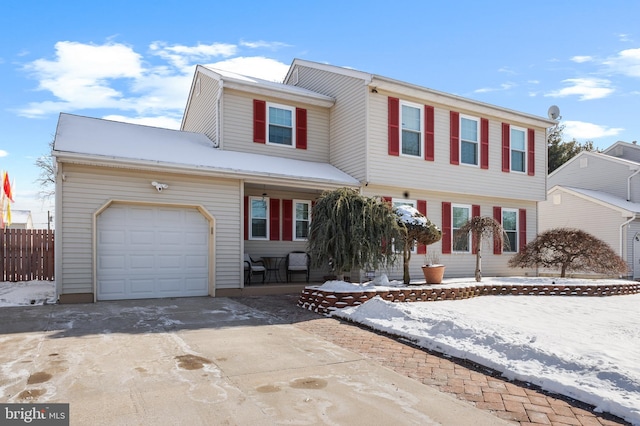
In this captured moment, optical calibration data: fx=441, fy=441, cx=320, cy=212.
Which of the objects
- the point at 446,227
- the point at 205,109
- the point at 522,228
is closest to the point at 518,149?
the point at 522,228

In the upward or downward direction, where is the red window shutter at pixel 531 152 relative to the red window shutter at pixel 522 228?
upward

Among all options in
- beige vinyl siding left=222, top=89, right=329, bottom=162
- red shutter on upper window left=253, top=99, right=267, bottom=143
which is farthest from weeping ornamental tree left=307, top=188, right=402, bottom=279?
red shutter on upper window left=253, top=99, right=267, bottom=143

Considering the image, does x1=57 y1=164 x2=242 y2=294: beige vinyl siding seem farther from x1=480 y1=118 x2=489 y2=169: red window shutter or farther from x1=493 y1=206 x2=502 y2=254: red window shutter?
x1=493 y1=206 x2=502 y2=254: red window shutter

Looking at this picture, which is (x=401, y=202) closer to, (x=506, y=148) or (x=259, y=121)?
(x=506, y=148)

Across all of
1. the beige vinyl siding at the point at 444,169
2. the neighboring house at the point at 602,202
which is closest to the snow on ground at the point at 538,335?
the beige vinyl siding at the point at 444,169

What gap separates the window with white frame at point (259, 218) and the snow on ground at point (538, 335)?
3979mm

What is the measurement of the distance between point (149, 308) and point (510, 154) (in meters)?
12.3

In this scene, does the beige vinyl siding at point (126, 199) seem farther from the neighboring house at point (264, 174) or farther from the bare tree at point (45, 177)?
the bare tree at point (45, 177)

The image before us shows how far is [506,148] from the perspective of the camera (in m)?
14.8

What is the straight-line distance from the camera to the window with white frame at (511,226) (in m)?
15.2

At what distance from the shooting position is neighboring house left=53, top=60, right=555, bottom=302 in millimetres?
9359

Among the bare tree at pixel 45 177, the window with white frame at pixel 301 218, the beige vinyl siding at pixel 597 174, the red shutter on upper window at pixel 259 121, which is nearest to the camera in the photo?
the red shutter on upper window at pixel 259 121

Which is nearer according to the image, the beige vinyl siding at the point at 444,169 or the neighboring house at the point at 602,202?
the beige vinyl siding at the point at 444,169

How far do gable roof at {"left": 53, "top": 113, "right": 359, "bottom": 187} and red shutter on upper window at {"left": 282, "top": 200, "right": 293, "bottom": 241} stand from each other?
1266 millimetres
